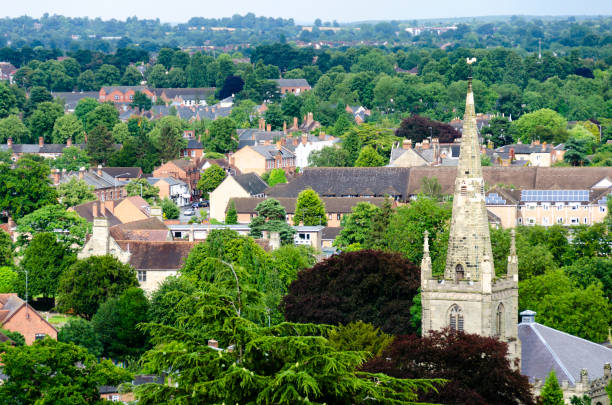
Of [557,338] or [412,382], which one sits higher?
[412,382]

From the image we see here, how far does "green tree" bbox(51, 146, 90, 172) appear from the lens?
131125mm

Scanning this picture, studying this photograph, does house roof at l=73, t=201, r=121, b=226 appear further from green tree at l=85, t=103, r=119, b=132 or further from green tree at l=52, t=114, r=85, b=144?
green tree at l=85, t=103, r=119, b=132

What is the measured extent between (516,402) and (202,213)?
223 ft

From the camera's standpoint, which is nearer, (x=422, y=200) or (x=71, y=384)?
(x=71, y=384)

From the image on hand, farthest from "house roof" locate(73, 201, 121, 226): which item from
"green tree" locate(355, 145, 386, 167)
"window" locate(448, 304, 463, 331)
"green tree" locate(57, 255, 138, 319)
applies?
"window" locate(448, 304, 463, 331)

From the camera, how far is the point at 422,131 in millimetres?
145250

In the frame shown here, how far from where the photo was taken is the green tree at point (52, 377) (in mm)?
46406

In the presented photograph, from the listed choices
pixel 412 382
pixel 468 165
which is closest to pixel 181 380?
pixel 412 382

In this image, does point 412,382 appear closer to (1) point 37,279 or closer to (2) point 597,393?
(2) point 597,393

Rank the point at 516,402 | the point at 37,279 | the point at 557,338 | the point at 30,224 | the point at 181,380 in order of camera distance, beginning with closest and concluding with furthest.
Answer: the point at 181,380, the point at 516,402, the point at 557,338, the point at 37,279, the point at 30,224

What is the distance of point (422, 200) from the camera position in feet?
260

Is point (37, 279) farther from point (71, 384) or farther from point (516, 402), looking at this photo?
point (516, 402)

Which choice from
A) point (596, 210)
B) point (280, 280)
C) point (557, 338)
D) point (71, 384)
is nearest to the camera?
point (71, 384)

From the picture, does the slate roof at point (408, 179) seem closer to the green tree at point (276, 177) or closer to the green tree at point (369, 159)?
the green tree at point (276, 177)
